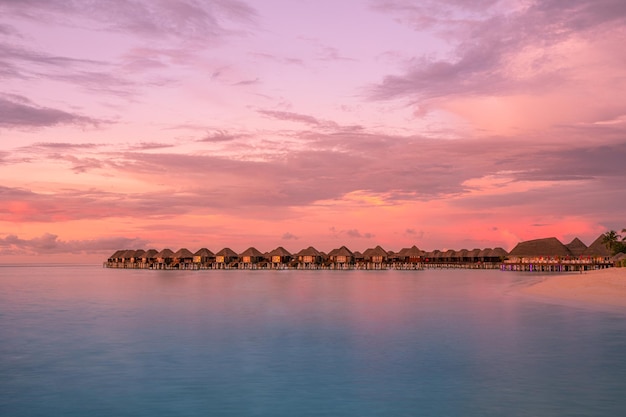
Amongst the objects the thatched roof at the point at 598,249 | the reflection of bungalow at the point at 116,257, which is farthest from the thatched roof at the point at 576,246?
the reflection of bungalow at the point at 116,257

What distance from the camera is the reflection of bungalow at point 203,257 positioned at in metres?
132

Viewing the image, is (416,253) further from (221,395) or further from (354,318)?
(221,395)

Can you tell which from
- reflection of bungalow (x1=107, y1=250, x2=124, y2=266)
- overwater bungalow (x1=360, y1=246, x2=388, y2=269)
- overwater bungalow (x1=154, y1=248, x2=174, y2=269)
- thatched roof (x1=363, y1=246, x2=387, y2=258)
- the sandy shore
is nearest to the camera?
the sandy shore

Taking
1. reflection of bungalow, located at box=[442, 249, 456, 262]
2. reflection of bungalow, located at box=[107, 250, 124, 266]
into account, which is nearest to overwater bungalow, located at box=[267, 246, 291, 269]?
reflection of bungalow, located at box=[107, 250, 124, 266]

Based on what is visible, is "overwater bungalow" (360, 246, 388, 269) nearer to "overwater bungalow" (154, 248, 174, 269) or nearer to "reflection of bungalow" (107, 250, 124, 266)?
"overwater bungalow" (154, 248, 174, 269)

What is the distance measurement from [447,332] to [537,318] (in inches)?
280

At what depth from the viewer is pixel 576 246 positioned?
146 metres

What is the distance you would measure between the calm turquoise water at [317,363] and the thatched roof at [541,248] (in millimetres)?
117088

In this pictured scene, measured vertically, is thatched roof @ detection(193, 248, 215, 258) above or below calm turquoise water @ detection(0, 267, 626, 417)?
above

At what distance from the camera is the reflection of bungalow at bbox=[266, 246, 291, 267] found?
13085cm

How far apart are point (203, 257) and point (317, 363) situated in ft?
396

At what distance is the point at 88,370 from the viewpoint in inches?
680

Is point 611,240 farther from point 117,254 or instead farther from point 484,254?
point 117,254

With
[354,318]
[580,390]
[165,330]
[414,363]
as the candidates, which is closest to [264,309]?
[354,318]
